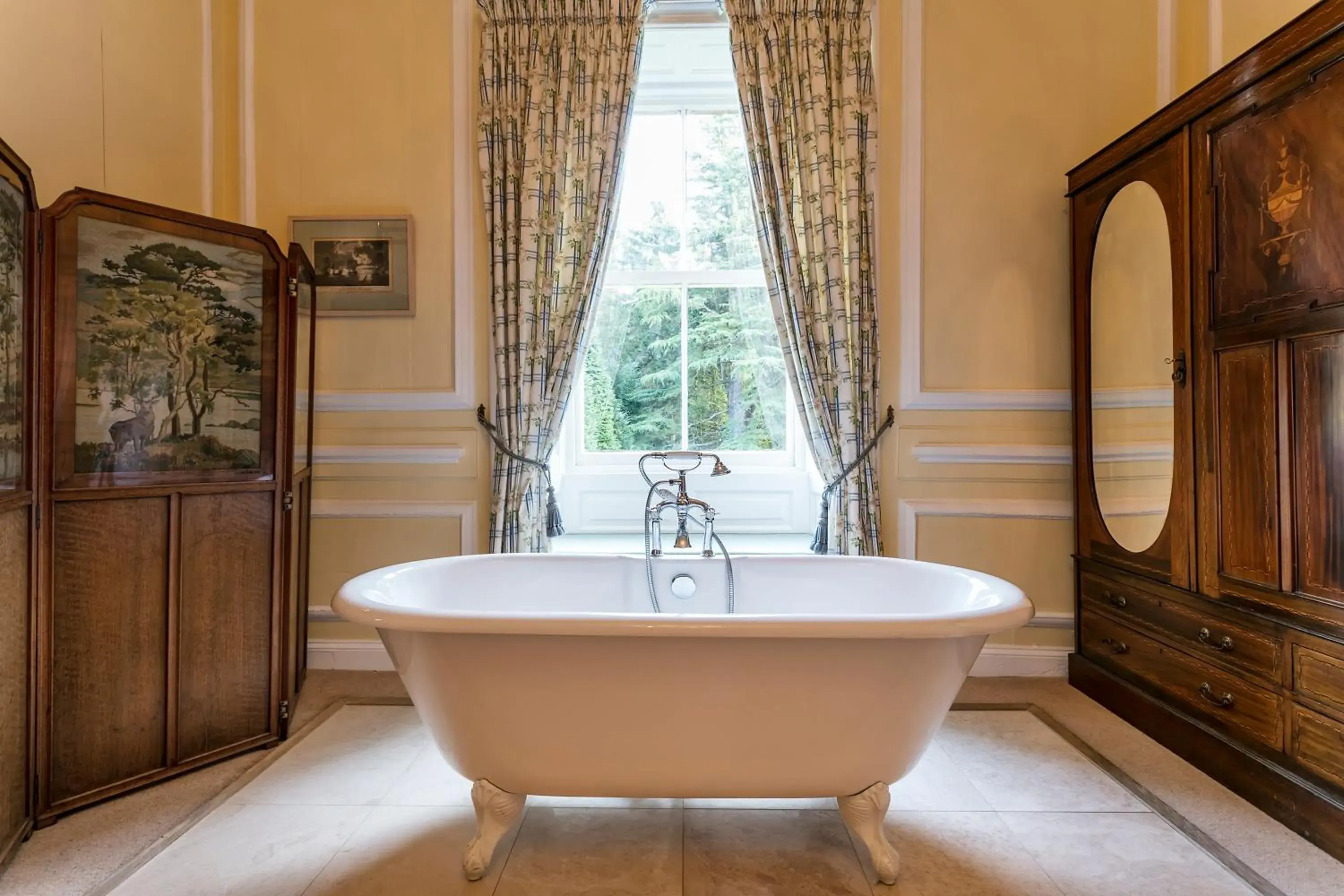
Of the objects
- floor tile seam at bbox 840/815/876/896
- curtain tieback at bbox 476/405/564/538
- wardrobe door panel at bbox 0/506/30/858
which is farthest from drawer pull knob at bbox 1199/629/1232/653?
wardrobe door panel at bbox 0/506/30/858

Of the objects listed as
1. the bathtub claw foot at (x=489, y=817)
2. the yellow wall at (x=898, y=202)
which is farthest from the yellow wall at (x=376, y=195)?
the bathtub claw foot at (x=489, y=817)

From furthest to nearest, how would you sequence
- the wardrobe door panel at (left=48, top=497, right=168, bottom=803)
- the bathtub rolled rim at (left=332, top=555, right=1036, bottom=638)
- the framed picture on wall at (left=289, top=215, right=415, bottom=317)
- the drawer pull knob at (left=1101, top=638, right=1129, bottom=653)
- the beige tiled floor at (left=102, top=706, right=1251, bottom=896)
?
the framed picture on wall at (left=289, top=215, right=415, bottom=317) < the drawer pull knob at (left=1101, top=638, right=1129, bottom=653) < the wardrobe door panel at (left=48, top=497, right=168, bottom=803) < the beige tiled floor at (left=102, top=706, right=1251, bottom=896) < the bathtub rolled rim at (left=332, top=555, right=1036, bottom=638)

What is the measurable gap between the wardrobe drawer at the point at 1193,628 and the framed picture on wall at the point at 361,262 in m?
2.58

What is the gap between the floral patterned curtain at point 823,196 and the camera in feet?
7.64

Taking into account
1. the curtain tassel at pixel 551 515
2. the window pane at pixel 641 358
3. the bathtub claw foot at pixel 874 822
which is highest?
the window pane at pixel 641 358

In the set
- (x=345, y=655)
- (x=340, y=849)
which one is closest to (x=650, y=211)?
(x=345, y=655)

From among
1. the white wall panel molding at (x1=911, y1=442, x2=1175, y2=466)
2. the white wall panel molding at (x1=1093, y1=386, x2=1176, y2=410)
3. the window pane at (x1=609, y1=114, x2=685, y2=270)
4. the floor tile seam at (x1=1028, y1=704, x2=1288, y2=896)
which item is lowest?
the floor tile seam at (x1=1028, y1=704, x2=1288, y2=896)

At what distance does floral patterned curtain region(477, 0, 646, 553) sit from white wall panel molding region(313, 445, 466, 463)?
8.6 inches

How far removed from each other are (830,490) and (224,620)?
6.18 ft

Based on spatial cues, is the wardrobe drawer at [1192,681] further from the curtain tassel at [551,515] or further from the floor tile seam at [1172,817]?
the curtain tassel at [551,515]

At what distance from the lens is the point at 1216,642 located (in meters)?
1.76

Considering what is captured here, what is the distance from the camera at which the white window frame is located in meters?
2.66

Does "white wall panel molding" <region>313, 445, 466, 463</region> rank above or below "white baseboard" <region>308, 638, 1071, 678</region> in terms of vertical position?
above

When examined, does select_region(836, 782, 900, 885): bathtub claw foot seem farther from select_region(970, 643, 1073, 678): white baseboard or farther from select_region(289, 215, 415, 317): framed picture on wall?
select_region(289, 215, 415, 317): framed picture on wall
